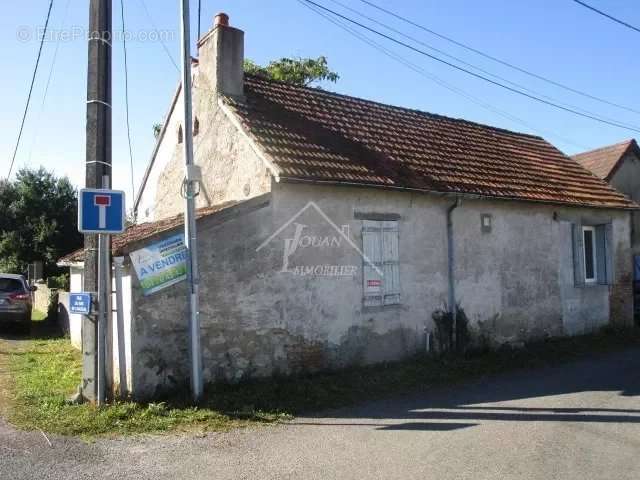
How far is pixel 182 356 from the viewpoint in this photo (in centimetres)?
761

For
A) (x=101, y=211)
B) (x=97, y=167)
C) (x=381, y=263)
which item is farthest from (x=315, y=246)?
(x=97, y=167)

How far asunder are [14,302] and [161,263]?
30.5ft

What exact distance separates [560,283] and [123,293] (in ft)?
32.1

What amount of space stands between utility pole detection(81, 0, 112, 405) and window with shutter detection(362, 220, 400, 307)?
13.8ft

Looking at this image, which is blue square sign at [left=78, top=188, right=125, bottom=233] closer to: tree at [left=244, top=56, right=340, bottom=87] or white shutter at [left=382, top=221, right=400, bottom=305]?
white shutter at [left=382, top=221, right=400, bottom=305]

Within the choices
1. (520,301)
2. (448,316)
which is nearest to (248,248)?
(448,316)

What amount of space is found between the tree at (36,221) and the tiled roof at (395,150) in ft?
68.5

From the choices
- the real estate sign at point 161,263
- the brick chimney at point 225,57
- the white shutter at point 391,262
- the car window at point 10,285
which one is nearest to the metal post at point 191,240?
the real estate sign at point 161,263

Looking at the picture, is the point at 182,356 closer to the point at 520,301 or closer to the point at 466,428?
the point at 466,428

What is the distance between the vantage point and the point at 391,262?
31.7ft

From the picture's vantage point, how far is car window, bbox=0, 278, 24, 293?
1464 cm

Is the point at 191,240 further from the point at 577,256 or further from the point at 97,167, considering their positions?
the point at 577,256

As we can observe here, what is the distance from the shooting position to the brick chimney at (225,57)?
10156 mm

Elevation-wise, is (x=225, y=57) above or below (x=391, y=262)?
above
